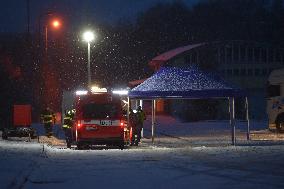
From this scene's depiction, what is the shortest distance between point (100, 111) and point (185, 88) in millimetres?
4916

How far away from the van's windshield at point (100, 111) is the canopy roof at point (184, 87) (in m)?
3.50

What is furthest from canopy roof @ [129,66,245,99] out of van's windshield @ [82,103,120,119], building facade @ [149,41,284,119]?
building facade @ [149,41,284,119]

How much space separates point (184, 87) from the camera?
3039cm

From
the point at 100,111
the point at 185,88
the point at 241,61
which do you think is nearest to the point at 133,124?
the point at 185,88

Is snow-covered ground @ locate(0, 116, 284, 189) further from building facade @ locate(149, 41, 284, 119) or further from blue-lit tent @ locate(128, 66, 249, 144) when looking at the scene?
building facade @ locate(149, 41, 284, 119)

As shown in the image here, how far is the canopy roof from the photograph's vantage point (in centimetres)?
2967

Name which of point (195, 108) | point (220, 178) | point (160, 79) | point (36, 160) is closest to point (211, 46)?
point (195, 108)

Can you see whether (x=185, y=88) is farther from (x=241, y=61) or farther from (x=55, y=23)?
(x=241, y=61)

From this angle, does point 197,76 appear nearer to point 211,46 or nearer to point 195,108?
point 195,108

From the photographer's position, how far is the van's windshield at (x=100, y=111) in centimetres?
2675

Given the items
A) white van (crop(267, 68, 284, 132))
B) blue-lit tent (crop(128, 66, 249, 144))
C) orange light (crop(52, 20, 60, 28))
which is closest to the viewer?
blue-lit tent (crop(128, 66, 249, 144))

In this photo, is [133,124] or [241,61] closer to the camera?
[133,124]

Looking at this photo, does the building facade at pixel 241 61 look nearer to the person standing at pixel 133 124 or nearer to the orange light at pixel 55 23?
the orange light at pixel 55 23

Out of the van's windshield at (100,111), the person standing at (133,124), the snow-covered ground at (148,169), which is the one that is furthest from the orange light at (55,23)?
the snow-covered ground at (148,169)
